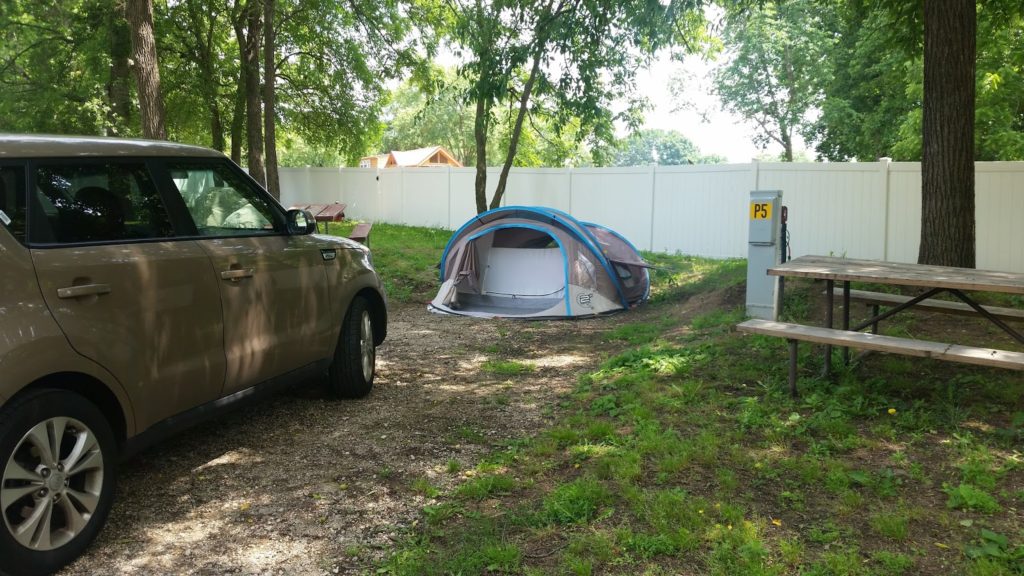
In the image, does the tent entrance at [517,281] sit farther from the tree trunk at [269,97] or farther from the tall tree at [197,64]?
the tall tree at [197,64]

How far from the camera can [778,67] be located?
106ft

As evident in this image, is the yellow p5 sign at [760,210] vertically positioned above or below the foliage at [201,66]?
below

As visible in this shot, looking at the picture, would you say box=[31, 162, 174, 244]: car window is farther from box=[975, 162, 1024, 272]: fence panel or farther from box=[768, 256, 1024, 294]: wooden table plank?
box=[975, 162, 1024, 272]: fence panel

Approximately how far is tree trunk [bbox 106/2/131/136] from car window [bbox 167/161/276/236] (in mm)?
15002

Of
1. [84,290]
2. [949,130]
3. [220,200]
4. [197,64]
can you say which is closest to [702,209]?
[949,130]

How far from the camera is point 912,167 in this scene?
12.6 meters

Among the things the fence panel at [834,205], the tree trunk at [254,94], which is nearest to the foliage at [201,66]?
the tree trunk at [254,94]

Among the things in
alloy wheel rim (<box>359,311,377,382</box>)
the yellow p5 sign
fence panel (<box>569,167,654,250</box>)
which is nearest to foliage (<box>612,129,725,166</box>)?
fence panel (<box>569,167,654,250</box>)

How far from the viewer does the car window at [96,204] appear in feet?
10.8

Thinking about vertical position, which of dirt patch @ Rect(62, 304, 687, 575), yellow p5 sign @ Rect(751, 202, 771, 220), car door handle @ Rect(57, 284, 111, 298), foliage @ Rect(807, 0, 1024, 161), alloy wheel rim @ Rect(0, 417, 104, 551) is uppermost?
foliage @ Rect(807, 0, 1024, 161)

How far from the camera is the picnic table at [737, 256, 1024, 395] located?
4512 millimetres

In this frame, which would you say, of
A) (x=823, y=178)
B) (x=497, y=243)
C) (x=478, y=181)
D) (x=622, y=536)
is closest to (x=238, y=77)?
(x=478, y=181)

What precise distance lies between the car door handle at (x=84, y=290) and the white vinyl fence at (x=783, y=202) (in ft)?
40.7

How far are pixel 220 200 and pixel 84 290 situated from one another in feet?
4.41
